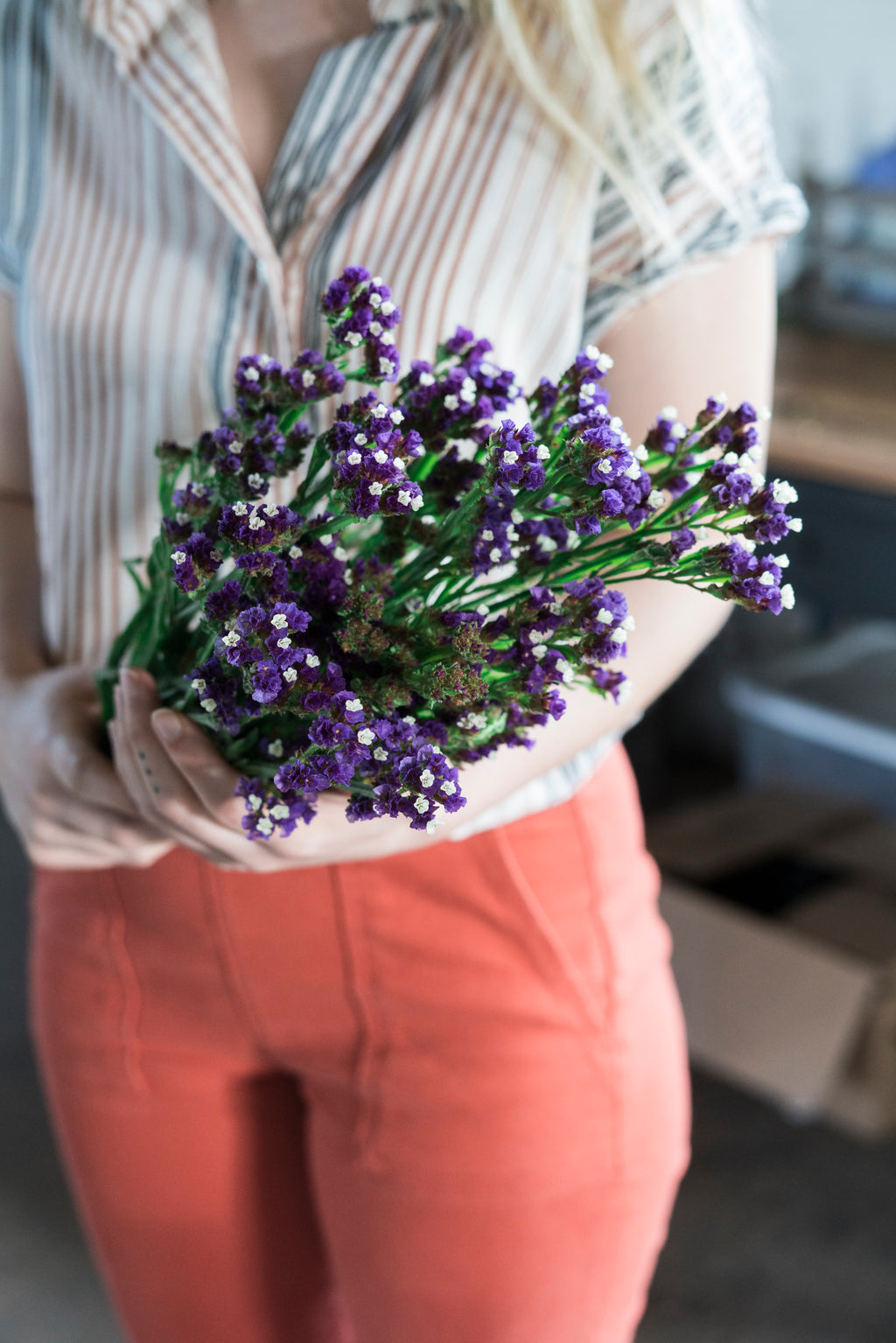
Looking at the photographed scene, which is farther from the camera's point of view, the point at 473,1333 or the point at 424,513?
the point at 473,1333

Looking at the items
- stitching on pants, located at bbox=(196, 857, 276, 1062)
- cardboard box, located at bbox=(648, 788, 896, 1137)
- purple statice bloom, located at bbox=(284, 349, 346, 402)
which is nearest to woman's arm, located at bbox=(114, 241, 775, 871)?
stitching on pants, located at bbox=(196, 857, 276, 1062)

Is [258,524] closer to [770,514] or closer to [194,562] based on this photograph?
[194,562]

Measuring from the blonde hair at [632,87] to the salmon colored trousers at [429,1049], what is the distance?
0.36 meters

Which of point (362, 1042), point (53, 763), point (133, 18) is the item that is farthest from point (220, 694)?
point (133, 18)

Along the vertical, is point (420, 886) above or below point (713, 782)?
above

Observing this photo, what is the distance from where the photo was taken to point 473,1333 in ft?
2.44

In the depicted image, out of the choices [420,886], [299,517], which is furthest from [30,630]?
[299,517]

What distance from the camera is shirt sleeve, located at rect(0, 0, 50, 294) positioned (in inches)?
31.4

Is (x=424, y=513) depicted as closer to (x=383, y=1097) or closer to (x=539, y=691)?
(x=539, y=691)

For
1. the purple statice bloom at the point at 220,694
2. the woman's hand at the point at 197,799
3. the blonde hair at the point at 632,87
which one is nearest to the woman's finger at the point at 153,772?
the woman's hand at the point at 197,799

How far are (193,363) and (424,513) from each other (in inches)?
12.8

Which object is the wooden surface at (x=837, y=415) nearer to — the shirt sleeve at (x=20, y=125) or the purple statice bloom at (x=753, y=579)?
the shirt sleeve at (x=20, y=125)

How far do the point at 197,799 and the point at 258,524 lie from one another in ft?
0.66

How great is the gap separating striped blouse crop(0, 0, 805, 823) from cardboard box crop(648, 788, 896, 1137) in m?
1.17
